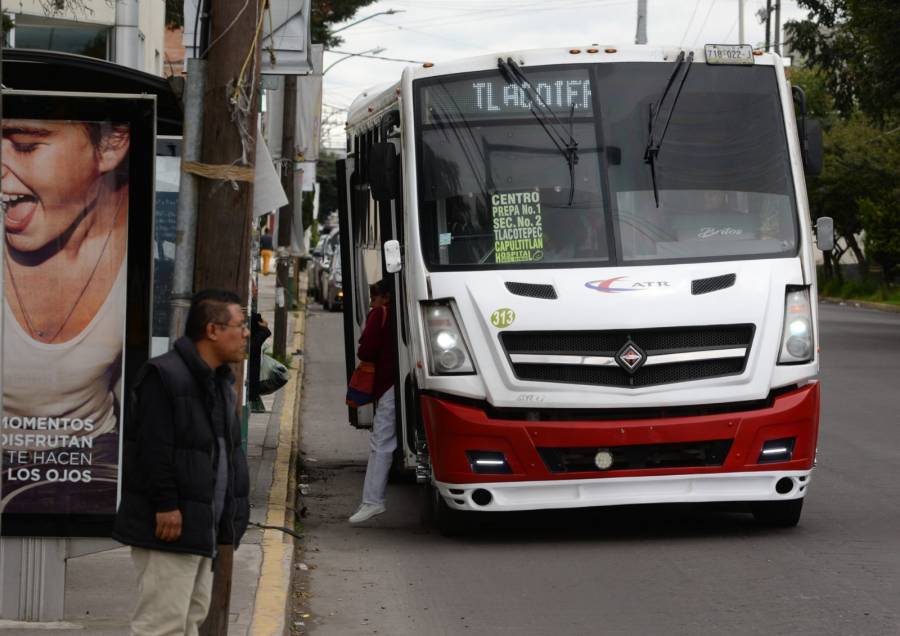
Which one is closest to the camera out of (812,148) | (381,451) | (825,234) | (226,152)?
(226,152)

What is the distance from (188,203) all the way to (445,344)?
330 centimetres

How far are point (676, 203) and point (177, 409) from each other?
5.30 meters

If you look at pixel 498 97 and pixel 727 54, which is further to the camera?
pixel 727 54

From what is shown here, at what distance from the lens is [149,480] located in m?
5.29

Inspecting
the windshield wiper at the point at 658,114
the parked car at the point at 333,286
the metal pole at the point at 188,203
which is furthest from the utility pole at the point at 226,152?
the parked car at the point at 333,286

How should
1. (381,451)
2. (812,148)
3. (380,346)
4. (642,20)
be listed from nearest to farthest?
(812,148)
(381,451)
(380,346)
(642,20)

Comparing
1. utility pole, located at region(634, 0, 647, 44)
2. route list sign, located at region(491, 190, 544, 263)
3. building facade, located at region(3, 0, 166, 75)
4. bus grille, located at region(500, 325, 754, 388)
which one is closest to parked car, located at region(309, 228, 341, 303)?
utility pole, located at region(634, 0, 647, 44)

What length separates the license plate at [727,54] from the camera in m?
10.2

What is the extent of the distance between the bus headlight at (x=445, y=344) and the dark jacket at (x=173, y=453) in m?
4.17

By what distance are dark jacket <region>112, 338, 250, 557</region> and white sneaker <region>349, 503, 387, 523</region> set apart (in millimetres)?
5273

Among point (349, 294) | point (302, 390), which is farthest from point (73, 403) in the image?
point (302, 390)

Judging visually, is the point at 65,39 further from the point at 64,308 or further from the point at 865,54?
the point at 64,308

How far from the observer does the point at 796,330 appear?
9.65 m

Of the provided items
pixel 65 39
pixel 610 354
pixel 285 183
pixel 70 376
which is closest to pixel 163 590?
pixel 70 376
